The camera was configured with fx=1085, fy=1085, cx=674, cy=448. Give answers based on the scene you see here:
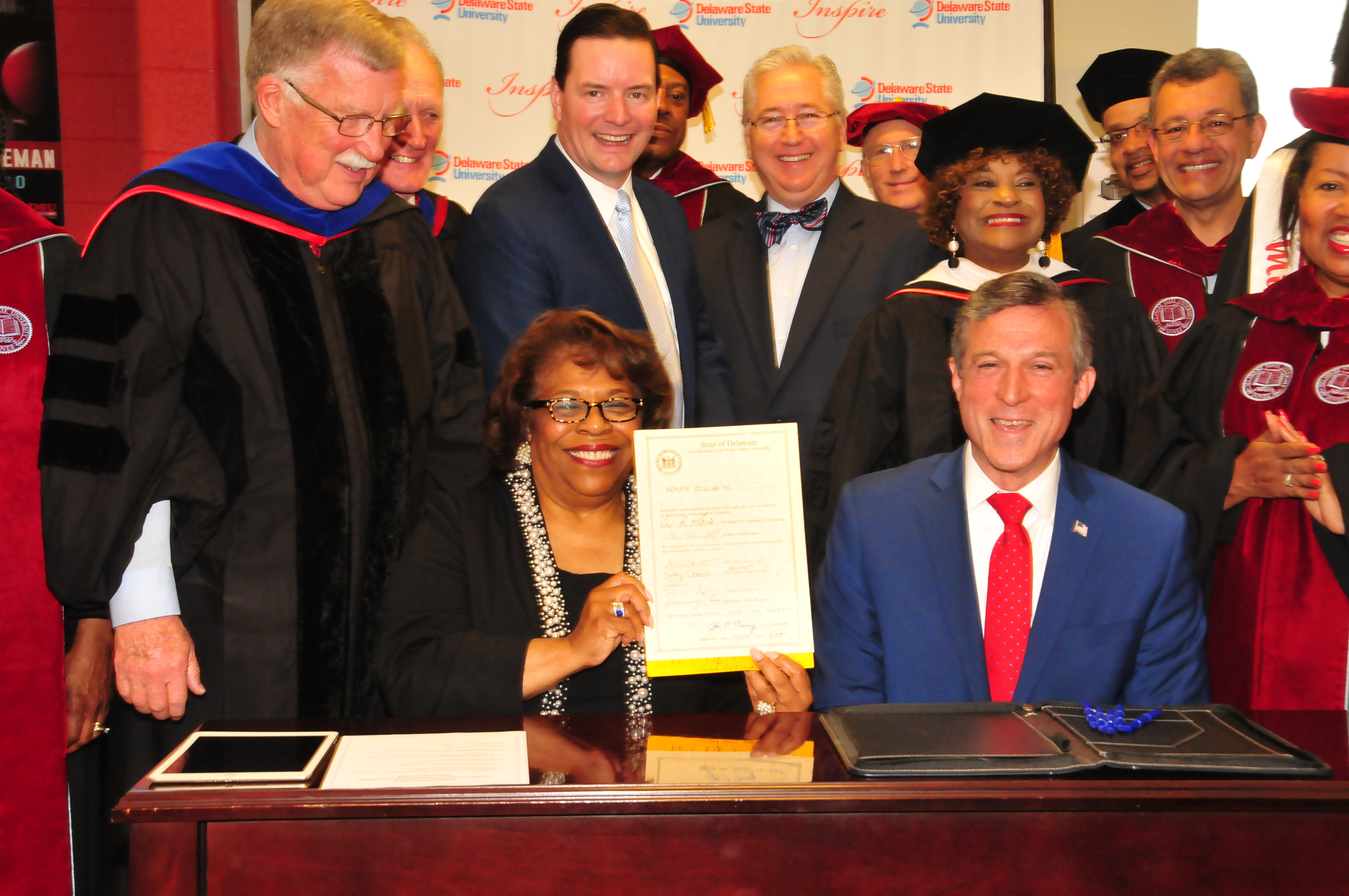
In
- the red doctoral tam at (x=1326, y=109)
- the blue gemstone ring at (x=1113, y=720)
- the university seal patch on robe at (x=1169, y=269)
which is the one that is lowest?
the blue gemstone ring at (x=1113, y=720)

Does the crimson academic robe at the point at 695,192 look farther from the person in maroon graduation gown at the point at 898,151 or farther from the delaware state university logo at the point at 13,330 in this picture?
the delaware state university logo at the point at 13,330

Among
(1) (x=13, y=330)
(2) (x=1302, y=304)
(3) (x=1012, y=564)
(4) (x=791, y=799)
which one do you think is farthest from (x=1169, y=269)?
(1) (x=13, y=330)

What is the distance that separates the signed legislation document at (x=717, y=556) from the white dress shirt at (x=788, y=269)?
5.29ft

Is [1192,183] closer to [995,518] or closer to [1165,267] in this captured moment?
[1165,267]

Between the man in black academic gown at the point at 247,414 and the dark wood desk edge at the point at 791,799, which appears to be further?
the man in black academic gown at the point at 247,414

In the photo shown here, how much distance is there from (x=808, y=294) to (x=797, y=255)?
0.25m

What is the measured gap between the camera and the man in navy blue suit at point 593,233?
312cm

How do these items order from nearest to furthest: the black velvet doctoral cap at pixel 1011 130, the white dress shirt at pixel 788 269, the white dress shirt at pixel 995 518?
the white dress shirt at pixel 995 518, the black velvet doctoral cap at pixel 1011 130, the white dress shirt at pixel 788 269

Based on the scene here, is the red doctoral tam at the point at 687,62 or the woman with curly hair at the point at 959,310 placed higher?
the red doctoral tam at the point at 687,62

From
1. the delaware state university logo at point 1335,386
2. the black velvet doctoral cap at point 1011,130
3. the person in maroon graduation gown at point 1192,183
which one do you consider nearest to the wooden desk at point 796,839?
the delaware state university logo at point 1335,386

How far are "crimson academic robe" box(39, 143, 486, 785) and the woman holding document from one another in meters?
0.20

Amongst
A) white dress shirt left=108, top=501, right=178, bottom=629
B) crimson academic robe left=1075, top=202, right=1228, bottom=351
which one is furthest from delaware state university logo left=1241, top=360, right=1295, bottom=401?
white dress shirt left=108, top=501, right=178, bottom=629

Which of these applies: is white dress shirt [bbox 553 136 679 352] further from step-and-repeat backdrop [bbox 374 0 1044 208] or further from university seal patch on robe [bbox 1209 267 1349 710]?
step-and-repeat backdrop [bbox 374 0 1044 208]

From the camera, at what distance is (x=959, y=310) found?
3.18 metres
